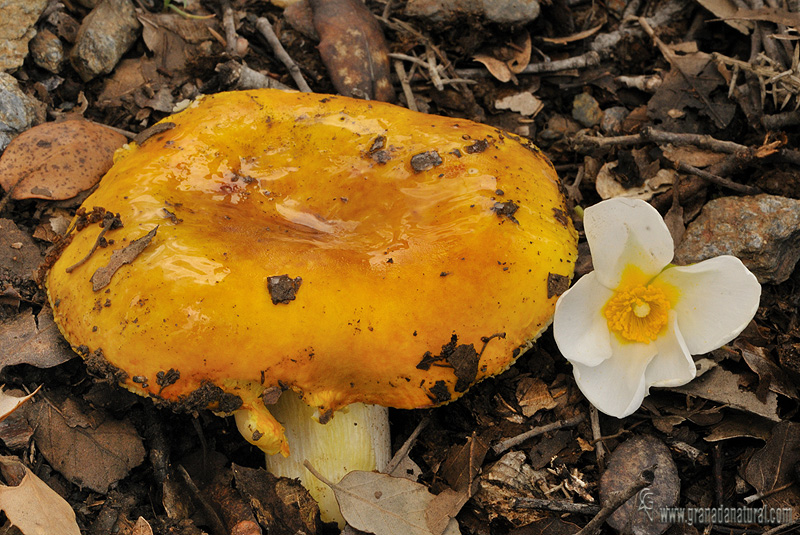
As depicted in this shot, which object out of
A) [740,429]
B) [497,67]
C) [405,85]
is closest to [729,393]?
[740,429]

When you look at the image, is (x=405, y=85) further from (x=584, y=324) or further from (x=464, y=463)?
→ (x=464, y=463)

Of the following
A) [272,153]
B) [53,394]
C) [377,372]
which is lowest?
[53,394]

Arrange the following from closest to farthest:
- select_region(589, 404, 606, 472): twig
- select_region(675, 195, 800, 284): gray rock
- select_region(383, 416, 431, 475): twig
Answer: select_region(589, 404, 606, 472): twig < select_region(383, 416, 431, 475): twig < select_region(675, 195, 800, 284): gray rock

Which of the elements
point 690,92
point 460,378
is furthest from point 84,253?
point 690,92

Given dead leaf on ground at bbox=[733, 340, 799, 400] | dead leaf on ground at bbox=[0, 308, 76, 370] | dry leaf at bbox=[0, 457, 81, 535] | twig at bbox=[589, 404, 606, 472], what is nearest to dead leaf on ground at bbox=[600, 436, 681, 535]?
twig at bbox=[589, 404, 606, 472]

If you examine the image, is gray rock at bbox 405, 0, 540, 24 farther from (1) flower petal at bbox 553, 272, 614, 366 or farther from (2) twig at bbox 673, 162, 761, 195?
(1) flower petal at bbox 553, 272, 614, 366

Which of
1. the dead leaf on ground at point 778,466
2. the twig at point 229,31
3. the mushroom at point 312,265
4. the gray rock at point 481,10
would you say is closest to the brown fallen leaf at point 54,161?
the mushroom at point 312,265

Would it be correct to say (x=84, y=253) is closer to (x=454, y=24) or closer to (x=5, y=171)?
(x=5, y=171)
